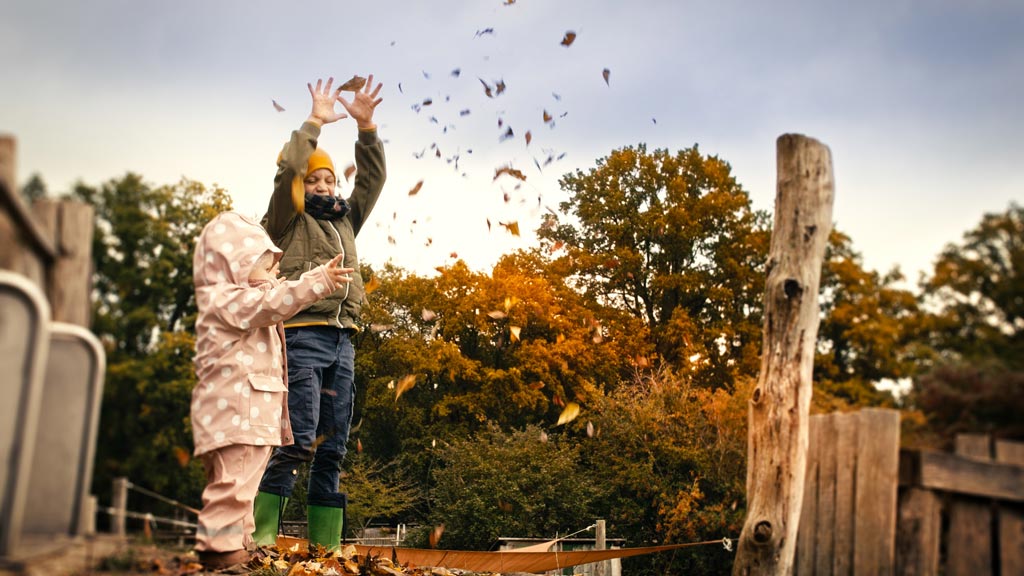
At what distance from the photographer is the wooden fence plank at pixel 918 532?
10.2 feet

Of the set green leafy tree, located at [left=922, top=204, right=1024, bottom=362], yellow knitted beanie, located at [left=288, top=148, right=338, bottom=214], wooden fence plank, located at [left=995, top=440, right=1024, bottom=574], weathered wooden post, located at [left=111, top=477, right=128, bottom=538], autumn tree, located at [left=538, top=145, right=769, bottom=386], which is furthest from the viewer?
autumn tree, located at [left=538, top=145, right=769, bottom=386]

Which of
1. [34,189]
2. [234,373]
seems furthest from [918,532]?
[34,189]

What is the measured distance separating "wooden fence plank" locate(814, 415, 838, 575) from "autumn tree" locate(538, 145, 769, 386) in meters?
10.4

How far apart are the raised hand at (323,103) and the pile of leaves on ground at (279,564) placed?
218 centimetres

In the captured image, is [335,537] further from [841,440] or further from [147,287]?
[841,440]

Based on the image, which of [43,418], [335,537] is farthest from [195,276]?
[335,537]

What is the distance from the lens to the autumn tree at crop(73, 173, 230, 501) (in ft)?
8.96

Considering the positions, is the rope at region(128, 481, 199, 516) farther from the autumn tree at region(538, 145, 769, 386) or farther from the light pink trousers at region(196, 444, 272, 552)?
the autumn tree at region(538, 145, 769, 386)

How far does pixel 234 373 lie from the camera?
130 inches

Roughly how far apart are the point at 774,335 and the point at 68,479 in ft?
9.67

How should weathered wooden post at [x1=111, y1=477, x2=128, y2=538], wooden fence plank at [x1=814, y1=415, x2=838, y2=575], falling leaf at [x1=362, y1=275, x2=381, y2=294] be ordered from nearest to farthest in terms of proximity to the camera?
weathered wooden post at [x1=111, y1=477, x2=128, y2=538], wooden fence plank at [x1=814, y1=415, x2=838, y2=575], falling leaf at [x1=362, y1=275, x2=381, y2=294]

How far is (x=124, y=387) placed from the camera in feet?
9.33

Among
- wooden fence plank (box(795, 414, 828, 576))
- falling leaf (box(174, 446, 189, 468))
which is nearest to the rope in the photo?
falling leaf (box(174, 446, 189, 468))

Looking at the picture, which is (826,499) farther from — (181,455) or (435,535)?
(435,535)
